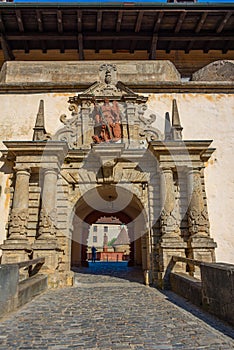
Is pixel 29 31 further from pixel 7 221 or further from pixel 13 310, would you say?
pixel 13 310

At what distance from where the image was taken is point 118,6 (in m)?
11.4

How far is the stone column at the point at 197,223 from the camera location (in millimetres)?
7254

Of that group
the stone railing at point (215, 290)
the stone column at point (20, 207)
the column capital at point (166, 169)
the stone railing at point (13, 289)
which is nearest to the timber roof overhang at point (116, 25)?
the column capital at point (166, 169)

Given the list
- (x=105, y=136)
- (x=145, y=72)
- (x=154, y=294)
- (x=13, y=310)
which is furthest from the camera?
(x=145, y=72)

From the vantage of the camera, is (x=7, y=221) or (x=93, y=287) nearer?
(x=93, y=287)

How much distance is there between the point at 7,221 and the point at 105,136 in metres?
3.60

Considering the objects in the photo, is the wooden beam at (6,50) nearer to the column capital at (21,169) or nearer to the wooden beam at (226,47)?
the column capital at (21,169)

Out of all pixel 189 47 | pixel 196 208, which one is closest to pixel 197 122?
pixel 196 208

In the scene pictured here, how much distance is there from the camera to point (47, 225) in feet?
24.4

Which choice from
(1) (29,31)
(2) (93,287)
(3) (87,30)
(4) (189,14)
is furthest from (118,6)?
(2) (93,287)

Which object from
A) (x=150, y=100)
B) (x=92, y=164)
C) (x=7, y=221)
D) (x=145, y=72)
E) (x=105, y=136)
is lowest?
(x=7, y=221)

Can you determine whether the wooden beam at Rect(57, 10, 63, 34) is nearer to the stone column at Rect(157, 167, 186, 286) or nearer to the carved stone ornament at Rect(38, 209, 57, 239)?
the stone column at Rect(157, 167, 186, 286)

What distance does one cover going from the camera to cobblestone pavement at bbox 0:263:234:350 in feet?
10.6

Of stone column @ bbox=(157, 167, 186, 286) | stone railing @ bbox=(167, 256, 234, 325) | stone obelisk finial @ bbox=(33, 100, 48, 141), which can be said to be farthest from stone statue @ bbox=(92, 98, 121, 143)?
A: stone railing @ bbox=(167, 256, 234, 325)
